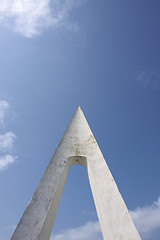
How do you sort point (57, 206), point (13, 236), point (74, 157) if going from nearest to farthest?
point (13, 236)
point (57, 206)
point (74, 157)

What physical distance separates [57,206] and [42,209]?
1.28 metres

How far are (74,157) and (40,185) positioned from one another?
2112mm

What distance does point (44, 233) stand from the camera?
574cm

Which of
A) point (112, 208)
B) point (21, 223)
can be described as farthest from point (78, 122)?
point (21, 223)

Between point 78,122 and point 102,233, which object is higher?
point 78,122

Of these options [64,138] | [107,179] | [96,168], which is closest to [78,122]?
[64,138]

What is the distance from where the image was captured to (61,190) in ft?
23.9

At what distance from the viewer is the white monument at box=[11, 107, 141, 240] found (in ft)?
17.6

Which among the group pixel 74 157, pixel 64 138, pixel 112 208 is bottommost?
pixel 112 208

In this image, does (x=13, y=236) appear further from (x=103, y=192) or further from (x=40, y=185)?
(x=103, y=192)

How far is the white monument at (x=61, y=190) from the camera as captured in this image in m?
5.35

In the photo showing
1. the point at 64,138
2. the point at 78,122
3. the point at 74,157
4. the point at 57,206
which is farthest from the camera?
the point at 78,122

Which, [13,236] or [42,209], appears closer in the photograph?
[13,236]

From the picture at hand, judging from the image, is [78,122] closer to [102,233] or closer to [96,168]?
[96,168]
